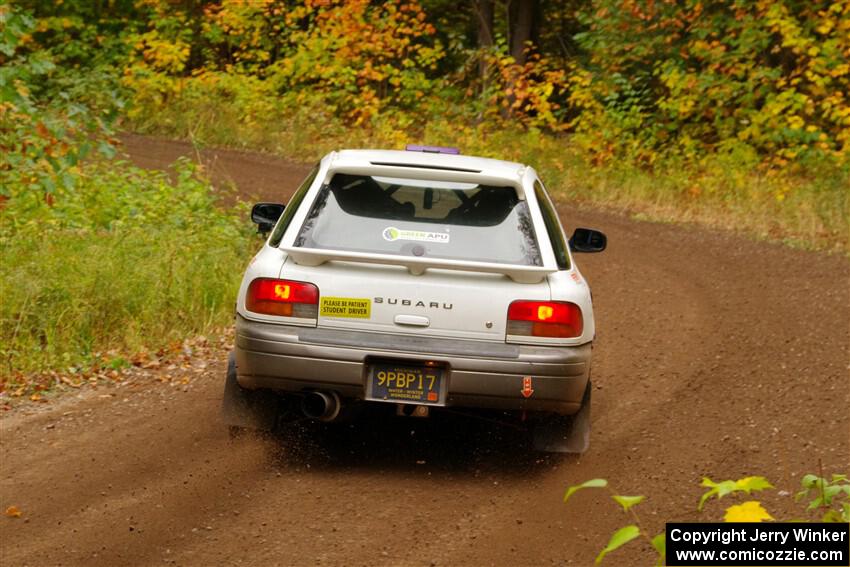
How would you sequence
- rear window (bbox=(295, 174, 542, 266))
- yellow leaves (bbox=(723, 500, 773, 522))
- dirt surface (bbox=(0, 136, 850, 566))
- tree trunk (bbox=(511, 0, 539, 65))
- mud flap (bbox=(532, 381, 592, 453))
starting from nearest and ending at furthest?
yellow leaves (bbox=(723, 500, 773, 522)) → dirt surface (bbox=(0, 136, 850, 566)) → rear window (bbox=(295, 174, 542, 266)) → mud flap (bbox=(532, 381, 592, 453)) → tree trunk (bbox=(511, 0, 539, 65))

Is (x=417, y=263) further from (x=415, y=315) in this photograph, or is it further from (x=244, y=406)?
(x=244, y=406)

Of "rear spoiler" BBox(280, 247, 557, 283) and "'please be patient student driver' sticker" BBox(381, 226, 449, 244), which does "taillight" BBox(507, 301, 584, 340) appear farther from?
"'please be patient student driver' sticker" BBox(381, 226, 449, 244)

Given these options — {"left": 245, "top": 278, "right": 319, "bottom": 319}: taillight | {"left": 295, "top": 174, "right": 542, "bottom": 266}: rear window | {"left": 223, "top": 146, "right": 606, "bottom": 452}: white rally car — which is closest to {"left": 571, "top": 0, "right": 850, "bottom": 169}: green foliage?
{"left": 295, "top": 174, "right": 542, "bottom": 266}: rear window

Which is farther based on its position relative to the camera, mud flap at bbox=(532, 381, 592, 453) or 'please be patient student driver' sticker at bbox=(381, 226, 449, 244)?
mud flap at bbox=(532, 381, 592, 453)

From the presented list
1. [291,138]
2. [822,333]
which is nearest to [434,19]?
[291,138]

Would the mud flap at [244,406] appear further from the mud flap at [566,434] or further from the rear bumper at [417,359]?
the mud flap at [566,434]

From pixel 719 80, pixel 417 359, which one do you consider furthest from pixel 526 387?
pixel 719 80

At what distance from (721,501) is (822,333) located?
4.98 meters

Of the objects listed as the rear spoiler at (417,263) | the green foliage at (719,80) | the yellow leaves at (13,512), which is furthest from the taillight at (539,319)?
the green foliage at (719,80)

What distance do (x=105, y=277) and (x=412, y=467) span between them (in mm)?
3946

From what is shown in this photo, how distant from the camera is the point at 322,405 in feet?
21.7

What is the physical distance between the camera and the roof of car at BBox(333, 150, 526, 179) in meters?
6.63

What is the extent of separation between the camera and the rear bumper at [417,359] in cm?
608

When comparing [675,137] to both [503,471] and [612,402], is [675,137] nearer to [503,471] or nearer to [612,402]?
[612,402]
